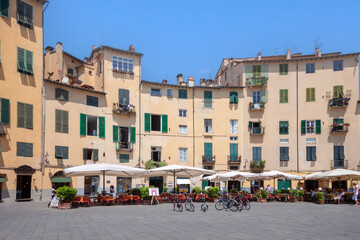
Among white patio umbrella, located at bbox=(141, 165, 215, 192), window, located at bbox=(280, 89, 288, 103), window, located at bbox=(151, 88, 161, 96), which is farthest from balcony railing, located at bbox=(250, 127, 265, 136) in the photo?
white patio umbrella, located at bbox=(141, 165, 215, 192)

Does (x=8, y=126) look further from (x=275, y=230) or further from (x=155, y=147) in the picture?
(x=275, y=230)

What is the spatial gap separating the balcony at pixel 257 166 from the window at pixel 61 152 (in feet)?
68.5

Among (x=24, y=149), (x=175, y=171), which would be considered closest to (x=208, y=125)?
(x=175, y=171)

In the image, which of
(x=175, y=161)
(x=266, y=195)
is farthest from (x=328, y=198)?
(x=175, y=161)

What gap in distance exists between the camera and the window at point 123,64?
4116 cm

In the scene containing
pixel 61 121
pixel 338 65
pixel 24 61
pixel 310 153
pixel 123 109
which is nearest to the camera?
pixel 24 61

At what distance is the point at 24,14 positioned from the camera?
1270 inches

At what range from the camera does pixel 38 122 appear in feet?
107

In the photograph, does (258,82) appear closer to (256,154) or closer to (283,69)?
(283,69)

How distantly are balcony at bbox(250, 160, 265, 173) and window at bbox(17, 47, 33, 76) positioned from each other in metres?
25.8

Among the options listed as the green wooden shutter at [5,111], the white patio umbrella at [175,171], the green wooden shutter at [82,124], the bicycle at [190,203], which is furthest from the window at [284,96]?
the green wooden shutter at [5,111]

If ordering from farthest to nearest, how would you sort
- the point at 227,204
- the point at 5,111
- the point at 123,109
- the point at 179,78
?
1. the point at 179,78
2. the point at 123,109
3. the point at 5,111
4. the point at 227,204

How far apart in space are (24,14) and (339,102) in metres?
33.9

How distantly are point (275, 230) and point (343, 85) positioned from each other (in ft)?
116
